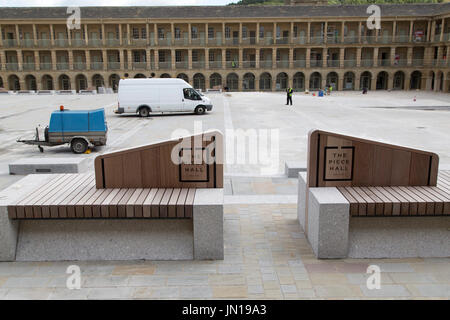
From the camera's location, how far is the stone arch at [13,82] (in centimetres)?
5900

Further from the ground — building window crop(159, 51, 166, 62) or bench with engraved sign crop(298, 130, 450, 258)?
building window crop(159, 51, 166, 62)

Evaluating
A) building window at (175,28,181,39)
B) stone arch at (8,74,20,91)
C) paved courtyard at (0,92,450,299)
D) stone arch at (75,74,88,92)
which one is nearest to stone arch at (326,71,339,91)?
building window at (175,28,181,39)

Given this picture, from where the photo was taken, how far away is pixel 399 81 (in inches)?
2371

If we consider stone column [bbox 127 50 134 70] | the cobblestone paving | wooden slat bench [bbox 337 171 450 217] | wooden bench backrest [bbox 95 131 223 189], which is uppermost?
stone column [bbox 127 50 134 70]

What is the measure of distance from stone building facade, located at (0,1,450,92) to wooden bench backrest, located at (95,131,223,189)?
5393cm

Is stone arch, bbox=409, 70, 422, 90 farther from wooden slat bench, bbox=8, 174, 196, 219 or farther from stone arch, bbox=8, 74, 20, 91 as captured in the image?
wooden slat bench, bbox=8, 174, 196, 219

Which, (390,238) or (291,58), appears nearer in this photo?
(390,238)

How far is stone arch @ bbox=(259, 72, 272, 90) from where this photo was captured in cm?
6069

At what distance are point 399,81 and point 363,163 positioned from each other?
60.0 m

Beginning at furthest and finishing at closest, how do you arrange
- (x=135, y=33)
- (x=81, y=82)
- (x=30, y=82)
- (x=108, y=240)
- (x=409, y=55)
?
(x=81, y=82), (x=30, y=82), (x=135, y=33), (x=409, y=55), (x=108, y=240)

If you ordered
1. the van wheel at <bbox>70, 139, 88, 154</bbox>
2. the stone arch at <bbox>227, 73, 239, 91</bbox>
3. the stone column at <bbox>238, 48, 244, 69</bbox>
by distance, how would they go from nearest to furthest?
1. the van wheel at <bbox>70, 139, 88, 154</bbox>
2. the stone column at <bbox>238, 48, 244, 69</bbox>
3. the stone arch at <bbox>227, 73, 239, 91</bbox>

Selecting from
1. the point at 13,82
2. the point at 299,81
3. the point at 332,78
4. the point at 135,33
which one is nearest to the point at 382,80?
the point at 332,78

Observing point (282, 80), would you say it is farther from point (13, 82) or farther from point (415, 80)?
point (13, 82)

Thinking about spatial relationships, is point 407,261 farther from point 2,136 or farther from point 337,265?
point 2,136
